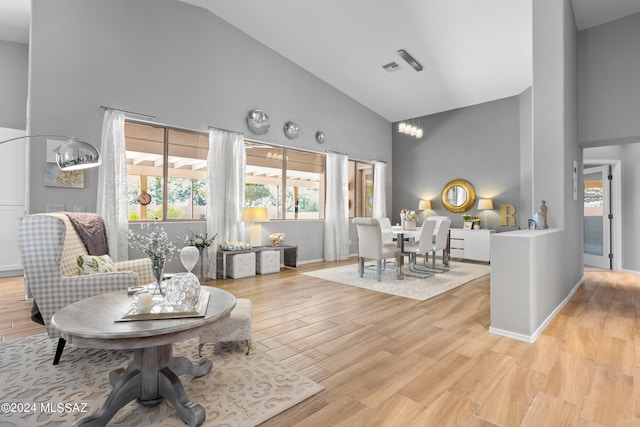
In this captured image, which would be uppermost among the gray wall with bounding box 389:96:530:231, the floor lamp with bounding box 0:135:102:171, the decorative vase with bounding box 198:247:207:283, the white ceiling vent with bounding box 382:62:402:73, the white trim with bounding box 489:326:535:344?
the white ceiling vent with bounding box 382:62:402:73

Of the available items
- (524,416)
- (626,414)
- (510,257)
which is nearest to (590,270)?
(510,257)

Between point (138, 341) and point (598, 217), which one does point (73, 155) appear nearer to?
point (138, 341)

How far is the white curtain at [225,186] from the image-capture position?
502 cm

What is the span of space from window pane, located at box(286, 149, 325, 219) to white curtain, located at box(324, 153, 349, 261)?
8.6 inches

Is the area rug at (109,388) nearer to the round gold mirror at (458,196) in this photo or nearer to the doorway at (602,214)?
the round gold mirror at (458,196)

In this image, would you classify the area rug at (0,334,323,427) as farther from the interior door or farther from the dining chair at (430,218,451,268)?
the interior door

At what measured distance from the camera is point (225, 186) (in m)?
5.17

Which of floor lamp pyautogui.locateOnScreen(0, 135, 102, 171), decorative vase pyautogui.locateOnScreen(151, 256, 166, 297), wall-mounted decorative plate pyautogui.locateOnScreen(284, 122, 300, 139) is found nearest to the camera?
decorative vase pyautogui.locateOnScreen(151, 256, 166, 297)

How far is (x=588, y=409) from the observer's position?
67.6 inches

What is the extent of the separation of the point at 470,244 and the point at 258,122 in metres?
4.92

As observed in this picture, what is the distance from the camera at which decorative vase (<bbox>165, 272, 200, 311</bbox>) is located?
5.56 ft

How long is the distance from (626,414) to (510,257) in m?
1.24

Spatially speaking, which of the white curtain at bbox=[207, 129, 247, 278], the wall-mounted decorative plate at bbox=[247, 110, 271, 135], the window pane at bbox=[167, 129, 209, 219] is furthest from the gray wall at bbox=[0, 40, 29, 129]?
the wall-mounted decorative plate at bbox=[247, 110, 271, 135]

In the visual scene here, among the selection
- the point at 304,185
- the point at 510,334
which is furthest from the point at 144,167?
the point at 510,334
